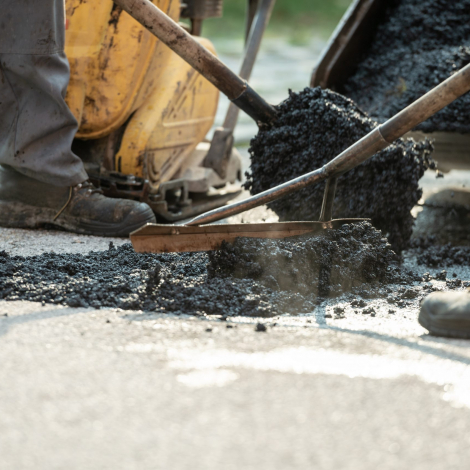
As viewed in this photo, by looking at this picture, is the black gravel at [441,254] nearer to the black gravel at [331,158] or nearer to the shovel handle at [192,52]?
the black gravel at [331,158]

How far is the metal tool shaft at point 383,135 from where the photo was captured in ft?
5.84

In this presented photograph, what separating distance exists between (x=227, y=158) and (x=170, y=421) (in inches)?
81.0

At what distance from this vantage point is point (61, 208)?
2.55m

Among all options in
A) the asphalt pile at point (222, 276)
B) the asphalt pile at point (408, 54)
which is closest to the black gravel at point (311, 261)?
the asphalt pile at point (222, 276)

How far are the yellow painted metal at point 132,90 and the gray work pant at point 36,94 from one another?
179mm

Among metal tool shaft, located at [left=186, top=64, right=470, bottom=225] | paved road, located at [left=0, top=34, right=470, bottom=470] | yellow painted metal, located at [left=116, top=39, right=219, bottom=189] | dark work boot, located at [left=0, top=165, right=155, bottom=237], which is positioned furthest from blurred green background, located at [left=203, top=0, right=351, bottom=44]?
paved road, located at [left=0, top=34, right=470, bottom=470]

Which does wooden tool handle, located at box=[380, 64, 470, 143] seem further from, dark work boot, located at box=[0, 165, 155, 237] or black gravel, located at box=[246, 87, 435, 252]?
dark work boot, located at box=[0, 165, 155, 237]

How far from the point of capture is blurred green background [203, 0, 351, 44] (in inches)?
547

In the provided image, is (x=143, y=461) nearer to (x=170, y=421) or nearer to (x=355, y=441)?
(x=170, y=421)

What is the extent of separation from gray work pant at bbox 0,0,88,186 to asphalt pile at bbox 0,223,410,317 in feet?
1.54

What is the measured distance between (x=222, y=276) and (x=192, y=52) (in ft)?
2.71

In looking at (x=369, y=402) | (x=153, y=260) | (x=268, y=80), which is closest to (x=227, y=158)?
(x=153, y=260)

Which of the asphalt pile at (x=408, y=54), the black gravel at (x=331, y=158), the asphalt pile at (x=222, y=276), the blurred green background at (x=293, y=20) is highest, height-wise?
the blurred green background at (x=293, y=20)

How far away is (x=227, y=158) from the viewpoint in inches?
120
